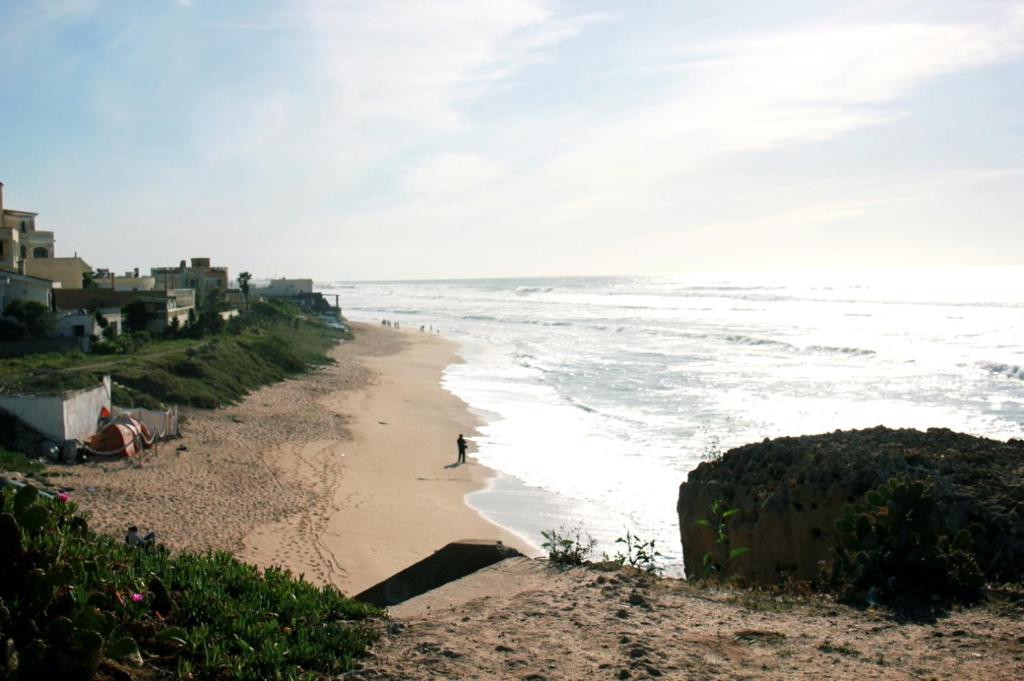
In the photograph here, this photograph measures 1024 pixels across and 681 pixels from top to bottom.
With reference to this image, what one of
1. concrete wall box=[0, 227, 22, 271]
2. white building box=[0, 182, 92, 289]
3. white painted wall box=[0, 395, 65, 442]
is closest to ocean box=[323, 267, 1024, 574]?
white painted wall box=[0, 395, 65, 442]

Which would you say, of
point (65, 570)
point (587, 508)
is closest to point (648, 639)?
point (65, 570)

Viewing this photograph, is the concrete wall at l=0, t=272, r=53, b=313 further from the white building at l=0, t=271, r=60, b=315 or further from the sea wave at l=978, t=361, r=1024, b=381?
the sea wave at l=978, t=361, r=1024, b=381

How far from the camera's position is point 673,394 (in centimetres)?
3416

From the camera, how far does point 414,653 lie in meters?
6.23

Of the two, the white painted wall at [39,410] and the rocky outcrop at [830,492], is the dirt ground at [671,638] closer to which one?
the rocky outcrop at [830,492]

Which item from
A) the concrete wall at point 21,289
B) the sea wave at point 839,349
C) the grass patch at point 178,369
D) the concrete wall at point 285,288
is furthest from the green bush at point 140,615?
the concrete wall at point 285,288

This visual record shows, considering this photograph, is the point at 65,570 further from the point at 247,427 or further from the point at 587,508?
the point at 247,427

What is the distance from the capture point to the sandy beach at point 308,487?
15367 millimetres

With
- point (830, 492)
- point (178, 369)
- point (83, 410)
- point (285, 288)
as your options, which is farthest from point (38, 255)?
point (830, 492)

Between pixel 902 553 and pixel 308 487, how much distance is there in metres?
15.0


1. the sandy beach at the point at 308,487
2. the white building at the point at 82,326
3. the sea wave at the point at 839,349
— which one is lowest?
the sandy beach at the point at 308,487

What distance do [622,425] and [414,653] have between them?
21.6 meters

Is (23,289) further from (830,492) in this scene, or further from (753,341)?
(753,341)

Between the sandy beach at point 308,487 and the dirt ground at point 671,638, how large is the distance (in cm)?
649
